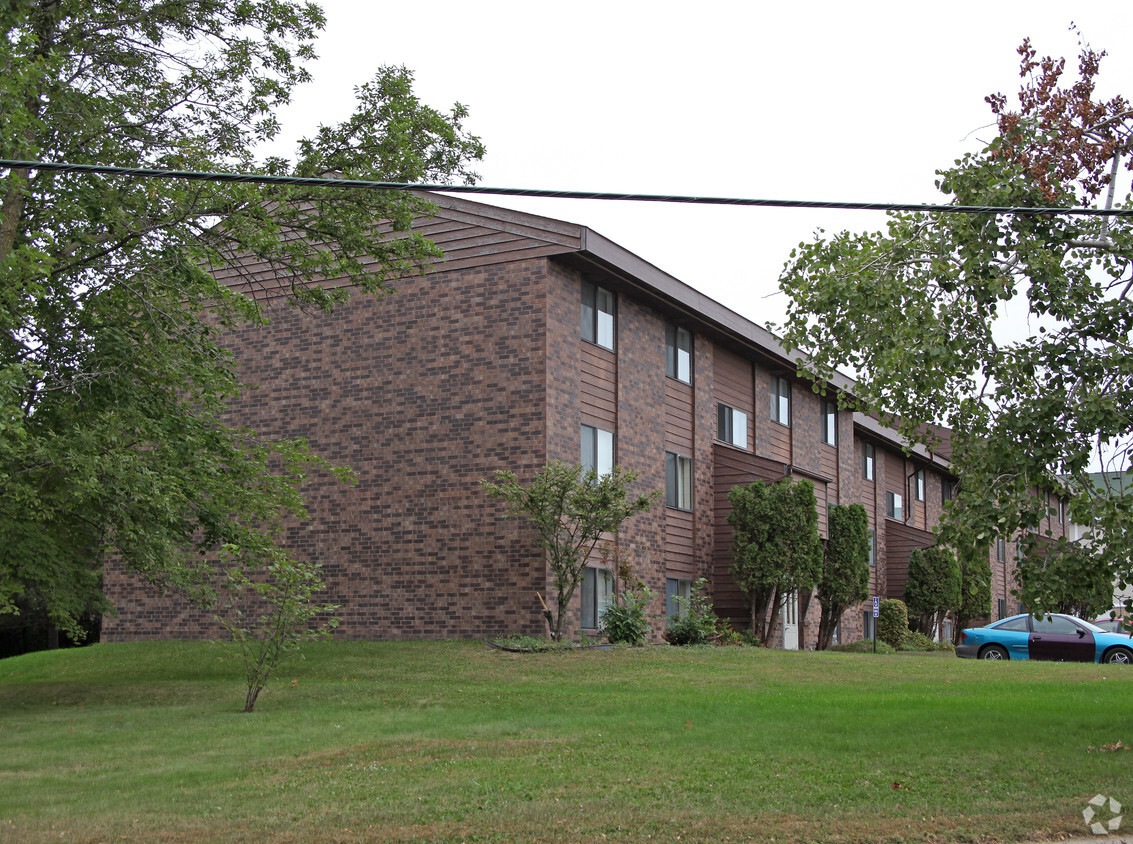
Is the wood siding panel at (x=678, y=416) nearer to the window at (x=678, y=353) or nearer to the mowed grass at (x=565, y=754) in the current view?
the window at (x=678, y=353)

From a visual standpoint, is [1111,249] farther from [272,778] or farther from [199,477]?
[199,477]

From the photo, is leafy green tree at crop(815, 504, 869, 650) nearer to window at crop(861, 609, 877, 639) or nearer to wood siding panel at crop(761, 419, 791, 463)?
wood siding panel at crop(761, 419, 791, 463)

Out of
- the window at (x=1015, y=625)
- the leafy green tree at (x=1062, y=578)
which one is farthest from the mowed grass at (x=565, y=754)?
the window at (x=1015, y=625)

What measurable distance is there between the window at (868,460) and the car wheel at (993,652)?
1341cm

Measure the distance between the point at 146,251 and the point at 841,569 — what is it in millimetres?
19838

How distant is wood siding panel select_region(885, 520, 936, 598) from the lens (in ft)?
124

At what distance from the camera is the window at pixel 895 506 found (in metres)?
41.0

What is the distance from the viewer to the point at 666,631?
78.8ft

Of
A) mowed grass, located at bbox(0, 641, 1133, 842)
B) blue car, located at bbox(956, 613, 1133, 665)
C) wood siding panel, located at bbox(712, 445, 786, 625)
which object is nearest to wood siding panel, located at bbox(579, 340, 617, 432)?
wood siding panel, located at bbox(712, 445, 786, 625)

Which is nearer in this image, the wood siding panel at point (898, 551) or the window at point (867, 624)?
the window at point (867, 624)

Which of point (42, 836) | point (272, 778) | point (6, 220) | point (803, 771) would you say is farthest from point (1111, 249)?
point (6, 220)

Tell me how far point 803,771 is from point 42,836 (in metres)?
6.11

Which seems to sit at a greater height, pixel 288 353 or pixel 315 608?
pixel 288 353

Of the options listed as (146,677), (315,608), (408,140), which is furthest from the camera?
(146,677)
